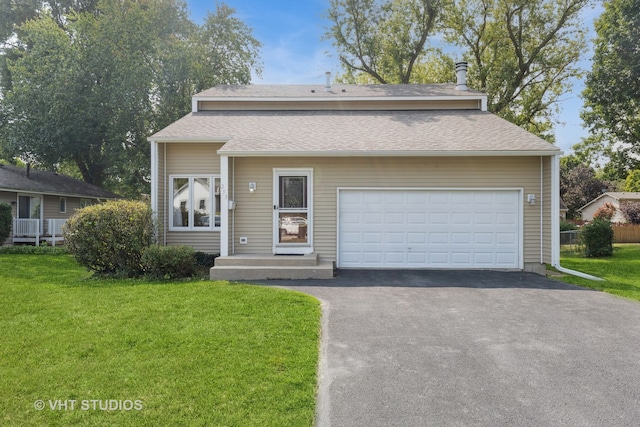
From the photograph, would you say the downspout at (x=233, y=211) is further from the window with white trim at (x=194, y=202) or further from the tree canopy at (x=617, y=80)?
the tree canopy at (x=617, y=80)

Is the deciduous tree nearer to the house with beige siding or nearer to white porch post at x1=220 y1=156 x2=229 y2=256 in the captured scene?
the house with beige siding

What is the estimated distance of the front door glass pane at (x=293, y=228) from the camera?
9.45 metres

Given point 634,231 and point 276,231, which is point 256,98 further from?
point 634,231

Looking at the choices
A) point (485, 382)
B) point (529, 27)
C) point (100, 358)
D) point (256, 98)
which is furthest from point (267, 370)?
point (529, 27)

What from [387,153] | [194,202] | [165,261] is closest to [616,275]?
Result: [387,153]

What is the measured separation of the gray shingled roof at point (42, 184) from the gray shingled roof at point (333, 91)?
405 inches

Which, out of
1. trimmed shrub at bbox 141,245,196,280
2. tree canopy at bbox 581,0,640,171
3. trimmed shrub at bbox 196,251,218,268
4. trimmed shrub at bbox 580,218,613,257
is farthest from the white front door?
tree canopy at bbox 581,0,640,171

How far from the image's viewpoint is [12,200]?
16.6 meters

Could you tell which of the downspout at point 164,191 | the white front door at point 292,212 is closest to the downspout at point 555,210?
the white front door at point 292,212

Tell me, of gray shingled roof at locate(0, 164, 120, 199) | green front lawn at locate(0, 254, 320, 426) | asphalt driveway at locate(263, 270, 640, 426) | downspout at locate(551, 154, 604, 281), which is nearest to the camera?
green front lawn at locate(0, 254, 320, 426)

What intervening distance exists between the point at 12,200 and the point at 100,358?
17771mm

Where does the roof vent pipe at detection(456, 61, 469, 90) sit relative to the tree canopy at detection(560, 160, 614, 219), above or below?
above

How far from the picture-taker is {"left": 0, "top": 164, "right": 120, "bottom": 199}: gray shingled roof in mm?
16334

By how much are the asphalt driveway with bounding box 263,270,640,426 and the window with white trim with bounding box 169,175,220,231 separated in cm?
481
